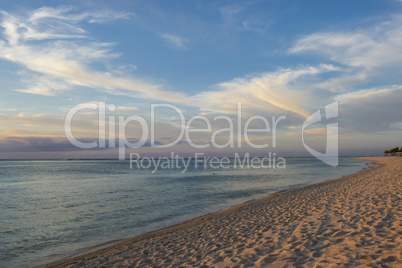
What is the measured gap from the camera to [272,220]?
34.1 ft

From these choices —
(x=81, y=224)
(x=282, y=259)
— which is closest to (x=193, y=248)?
(x=282, y=259)

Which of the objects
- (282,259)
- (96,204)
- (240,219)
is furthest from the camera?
(96,204)

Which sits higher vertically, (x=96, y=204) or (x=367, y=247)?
(x=367, y=247)

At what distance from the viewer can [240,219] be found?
39.1 feet

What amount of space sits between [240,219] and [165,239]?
12.3 ft

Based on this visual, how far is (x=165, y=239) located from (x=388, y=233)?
7090mm

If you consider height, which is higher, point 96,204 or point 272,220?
point 272,220

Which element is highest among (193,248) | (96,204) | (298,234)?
(298,234)

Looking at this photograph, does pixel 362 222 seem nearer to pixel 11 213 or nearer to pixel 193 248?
pixel 193 248

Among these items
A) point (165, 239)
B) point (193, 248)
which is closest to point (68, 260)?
point (165, 239)

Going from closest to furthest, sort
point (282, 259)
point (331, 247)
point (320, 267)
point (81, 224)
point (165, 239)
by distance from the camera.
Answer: point (320, 267), point (282, 259), point (331, 247), point (165, 239), point (81, 224)

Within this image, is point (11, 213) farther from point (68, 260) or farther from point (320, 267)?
point (320, 267)

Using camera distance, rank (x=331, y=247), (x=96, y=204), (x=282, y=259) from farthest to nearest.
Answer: (x=96, y=204) < (x=331, y=247) < (x=282, y=259)

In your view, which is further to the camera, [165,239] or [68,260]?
[165,239]
